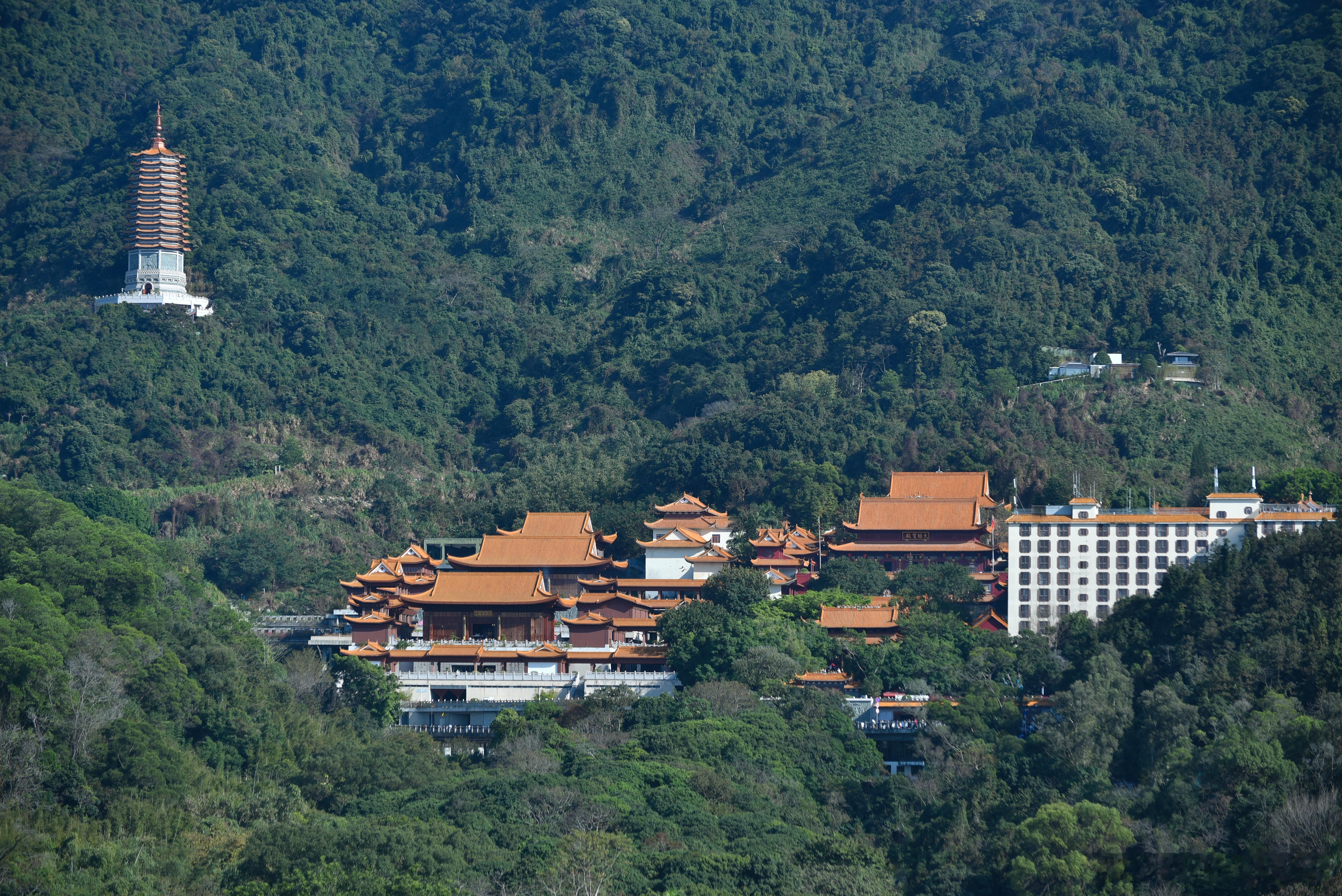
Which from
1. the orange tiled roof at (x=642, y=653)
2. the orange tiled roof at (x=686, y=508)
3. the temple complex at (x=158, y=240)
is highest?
the temple complex at (x=158, y=240)

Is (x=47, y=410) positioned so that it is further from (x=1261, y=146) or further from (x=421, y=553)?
(x=1261, y=146)

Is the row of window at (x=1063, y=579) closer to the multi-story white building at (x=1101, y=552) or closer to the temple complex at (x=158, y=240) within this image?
the multi-story white building at (x=1101, y=552)

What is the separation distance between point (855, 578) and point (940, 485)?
6.80m

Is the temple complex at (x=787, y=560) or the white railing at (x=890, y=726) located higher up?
the temple complex at (x=787, y=560)

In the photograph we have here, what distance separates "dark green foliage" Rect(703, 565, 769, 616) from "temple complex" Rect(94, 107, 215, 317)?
154 ft

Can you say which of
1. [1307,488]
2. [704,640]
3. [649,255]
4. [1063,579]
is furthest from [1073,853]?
[649,255]

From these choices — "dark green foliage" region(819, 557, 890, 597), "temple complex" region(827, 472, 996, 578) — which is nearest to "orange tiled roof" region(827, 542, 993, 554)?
"temple complex" region(827, 472, 996, 578)

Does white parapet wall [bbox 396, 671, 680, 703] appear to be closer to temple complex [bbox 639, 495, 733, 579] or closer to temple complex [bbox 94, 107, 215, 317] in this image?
temple complex [bbox 639, 495, 733, 579]

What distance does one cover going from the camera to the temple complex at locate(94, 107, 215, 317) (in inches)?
3782

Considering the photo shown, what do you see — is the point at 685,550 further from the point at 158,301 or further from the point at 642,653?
the point at 158,301

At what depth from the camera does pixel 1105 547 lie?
58219 mm

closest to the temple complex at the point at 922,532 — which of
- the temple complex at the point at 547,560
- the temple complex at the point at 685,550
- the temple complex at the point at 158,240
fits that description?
the temple complex at the point at 685,550

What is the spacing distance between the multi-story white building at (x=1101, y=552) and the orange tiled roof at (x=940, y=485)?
6466 millimetres

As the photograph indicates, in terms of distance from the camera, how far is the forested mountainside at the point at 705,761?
37719mm
